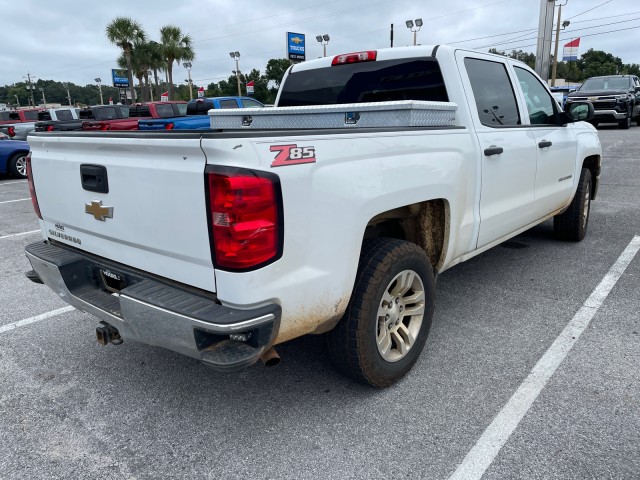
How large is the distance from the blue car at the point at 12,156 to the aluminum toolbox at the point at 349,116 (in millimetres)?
10949

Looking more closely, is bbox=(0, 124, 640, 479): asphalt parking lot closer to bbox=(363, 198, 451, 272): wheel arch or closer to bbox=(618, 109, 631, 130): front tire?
bbox=(363, 198, 451, 272): wheel arch

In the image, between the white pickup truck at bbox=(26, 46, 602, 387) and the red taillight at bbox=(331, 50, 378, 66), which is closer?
the white pickup truck at bbox=(26, 46, 602, 387)

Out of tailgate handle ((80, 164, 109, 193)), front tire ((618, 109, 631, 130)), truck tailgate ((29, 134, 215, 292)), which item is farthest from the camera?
front tire ((618, 109, 631, 130))

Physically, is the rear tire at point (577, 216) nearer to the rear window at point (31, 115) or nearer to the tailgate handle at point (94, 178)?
the tailgate handle at point (94, 178)

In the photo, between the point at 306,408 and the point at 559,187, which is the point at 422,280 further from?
the point at 559,187

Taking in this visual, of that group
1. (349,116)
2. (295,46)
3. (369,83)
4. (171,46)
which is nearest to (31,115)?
(369,83)

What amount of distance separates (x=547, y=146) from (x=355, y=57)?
5.93ft

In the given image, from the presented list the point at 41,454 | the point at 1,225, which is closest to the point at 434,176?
the point at 41,454

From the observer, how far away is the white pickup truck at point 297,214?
6.76 feet

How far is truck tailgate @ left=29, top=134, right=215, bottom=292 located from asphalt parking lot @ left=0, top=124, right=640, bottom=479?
2.81ft

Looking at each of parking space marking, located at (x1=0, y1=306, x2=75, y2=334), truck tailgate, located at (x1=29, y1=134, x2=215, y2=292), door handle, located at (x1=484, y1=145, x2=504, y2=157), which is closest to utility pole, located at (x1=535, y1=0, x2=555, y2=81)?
door handle, located at (x1=484, y1=145, x2=504, y2=157)

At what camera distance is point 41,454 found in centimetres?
240

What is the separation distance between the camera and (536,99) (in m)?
4.44

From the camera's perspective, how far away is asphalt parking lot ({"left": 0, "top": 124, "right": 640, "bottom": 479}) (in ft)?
7.52
